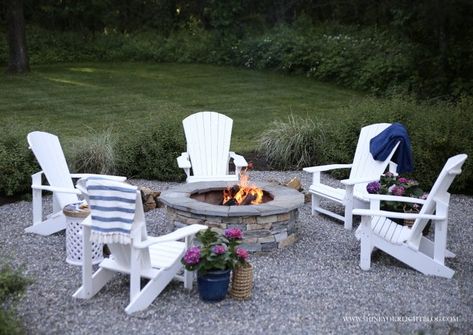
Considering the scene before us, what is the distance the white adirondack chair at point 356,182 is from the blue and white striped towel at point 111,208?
7.74 feet

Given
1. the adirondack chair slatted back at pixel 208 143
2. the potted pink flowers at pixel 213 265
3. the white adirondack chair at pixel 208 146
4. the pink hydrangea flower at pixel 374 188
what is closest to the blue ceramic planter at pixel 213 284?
the potted pink flowers at pixel 213 265

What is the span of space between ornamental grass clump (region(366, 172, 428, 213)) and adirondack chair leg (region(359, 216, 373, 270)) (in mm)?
716

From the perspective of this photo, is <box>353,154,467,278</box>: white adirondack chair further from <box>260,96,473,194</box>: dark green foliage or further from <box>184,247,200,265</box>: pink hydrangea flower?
<box>260,96,473,194</box>: dark green foliage

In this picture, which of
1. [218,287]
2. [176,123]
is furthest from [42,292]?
[176,123]

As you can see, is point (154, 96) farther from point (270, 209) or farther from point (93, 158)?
point (270, 209)

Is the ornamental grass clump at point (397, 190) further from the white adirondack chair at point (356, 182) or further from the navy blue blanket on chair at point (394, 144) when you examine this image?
the navy blue blanket on chair at point (394, 144)

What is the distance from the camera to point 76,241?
15.2ft

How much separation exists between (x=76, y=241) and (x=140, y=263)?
94 cm

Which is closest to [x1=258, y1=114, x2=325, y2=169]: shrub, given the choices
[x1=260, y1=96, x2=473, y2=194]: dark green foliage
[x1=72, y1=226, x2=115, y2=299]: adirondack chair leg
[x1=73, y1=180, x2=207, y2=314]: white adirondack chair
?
[x1=260, y1=96, x2=473, y2=194]: dark green foliage

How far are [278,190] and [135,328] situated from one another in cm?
234

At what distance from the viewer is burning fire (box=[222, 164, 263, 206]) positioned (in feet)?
17.3

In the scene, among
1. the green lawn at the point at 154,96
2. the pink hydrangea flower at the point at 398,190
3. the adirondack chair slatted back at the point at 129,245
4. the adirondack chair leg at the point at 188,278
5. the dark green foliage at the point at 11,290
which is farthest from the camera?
the green lawn at the point at 154,96

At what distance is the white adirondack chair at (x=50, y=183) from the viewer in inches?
209

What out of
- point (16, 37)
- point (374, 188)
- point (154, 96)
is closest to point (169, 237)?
point (374, 188)
